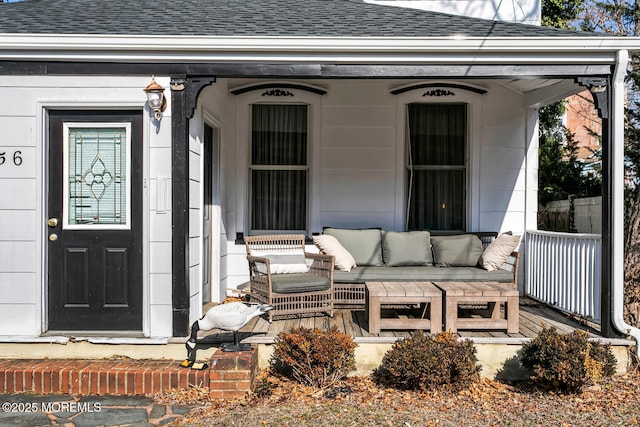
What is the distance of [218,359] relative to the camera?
381 cm

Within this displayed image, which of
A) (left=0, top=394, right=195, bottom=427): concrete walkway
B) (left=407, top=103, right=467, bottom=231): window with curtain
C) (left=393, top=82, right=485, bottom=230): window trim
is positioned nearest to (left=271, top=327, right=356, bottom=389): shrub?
(left=0, top=394, right=195, bottom=427): concrete walkway

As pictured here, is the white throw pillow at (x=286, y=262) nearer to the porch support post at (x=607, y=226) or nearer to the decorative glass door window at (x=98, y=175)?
the decorative glass door window at (x=98, y=175)

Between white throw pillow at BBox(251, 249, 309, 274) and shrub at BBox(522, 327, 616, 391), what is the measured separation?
2279mm

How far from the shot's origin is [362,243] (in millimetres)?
5852

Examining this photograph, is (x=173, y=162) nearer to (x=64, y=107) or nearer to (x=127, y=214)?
(x=127, y=214)

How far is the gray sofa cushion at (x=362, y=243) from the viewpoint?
5.79 meters

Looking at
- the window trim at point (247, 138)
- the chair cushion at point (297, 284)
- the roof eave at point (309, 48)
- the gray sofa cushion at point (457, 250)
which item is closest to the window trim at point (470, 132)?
the gray sofa cushion at point (457, 250)

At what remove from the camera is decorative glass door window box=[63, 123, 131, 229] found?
438 centimetres

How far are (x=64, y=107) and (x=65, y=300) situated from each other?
5.10 ft

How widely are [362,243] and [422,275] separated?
0.79m

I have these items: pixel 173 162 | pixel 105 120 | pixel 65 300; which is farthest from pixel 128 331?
pixel 105 120

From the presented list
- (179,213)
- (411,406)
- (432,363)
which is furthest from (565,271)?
(179,213)

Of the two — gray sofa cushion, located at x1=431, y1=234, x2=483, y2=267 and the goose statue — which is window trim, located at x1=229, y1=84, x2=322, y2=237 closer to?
gray sofa cushion, located at x1=431, y1=234, x2=483, y2=267

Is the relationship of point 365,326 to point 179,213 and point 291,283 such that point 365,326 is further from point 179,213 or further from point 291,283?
point 179,213
